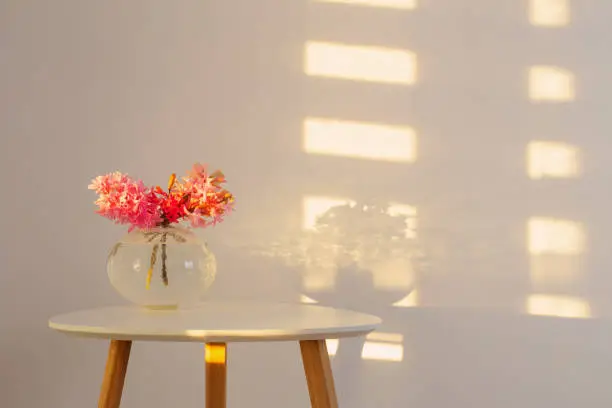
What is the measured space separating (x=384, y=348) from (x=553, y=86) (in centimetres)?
84

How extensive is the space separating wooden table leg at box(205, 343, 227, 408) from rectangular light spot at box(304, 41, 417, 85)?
0.95 m

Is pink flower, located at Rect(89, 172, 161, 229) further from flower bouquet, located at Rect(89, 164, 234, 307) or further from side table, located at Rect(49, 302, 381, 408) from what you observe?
side table, located at Rect(49, 302, 381, 408)

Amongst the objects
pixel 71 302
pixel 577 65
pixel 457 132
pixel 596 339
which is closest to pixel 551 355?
pixel 596 339

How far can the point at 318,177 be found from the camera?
86.0 inches

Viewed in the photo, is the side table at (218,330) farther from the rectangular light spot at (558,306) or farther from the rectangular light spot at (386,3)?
the rectangular light spot at (386,3)

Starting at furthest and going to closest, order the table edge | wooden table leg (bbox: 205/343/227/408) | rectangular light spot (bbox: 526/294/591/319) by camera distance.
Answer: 1. rectangular light spot (bbox: 526/294/591/319)
2. wooden table leg (bbox: 205/343/227/408)
3. the table edge

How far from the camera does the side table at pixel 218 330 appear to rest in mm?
1405

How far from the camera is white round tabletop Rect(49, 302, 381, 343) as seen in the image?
140 centimetres

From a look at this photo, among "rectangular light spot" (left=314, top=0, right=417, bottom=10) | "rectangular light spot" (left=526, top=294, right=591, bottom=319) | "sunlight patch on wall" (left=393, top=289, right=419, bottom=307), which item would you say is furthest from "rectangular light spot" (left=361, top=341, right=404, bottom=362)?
"rectangular light spot" (left=314, top=0, right=417, bottom=10)

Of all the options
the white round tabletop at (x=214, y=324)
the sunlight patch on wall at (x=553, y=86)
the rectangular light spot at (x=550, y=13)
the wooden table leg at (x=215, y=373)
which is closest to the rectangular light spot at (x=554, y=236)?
the sunlight patch on wall at (x=553, y=86)

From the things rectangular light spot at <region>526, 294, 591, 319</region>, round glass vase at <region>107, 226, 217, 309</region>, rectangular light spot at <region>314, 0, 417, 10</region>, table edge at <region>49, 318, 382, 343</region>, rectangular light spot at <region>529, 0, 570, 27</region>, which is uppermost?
rectangular light spot at <region>314, 0, 417, 10</region>

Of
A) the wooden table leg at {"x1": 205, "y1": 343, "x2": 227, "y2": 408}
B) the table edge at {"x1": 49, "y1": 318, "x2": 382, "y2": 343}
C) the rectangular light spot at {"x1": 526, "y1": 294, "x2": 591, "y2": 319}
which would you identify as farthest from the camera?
the rectangular light spot at {"x1": 526, "y1": 294, "x2": 591, "y2": 319}

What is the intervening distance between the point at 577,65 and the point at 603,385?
33.8 inches

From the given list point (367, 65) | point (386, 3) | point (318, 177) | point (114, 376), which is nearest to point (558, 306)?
point (318, 177)
